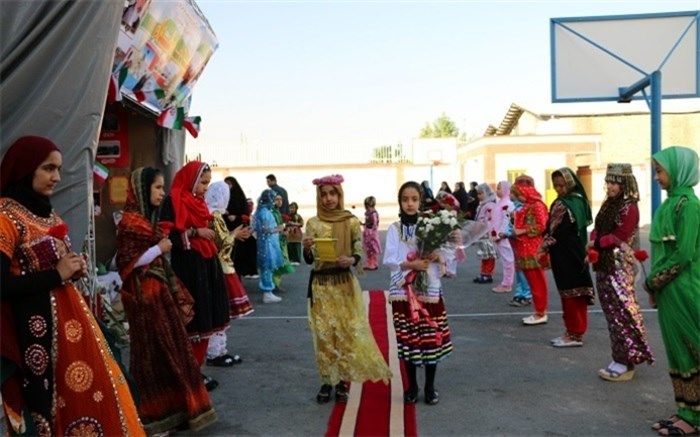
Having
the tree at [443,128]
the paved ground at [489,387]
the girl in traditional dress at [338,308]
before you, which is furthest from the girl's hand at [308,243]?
the tree at [443,128]

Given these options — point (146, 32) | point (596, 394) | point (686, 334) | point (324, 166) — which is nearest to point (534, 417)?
point (596, 394)

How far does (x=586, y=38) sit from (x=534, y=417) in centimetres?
811

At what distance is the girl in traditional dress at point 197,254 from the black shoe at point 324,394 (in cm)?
104

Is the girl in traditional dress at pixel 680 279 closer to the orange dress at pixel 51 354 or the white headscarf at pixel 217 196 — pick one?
the orange dress at pixel 51 354

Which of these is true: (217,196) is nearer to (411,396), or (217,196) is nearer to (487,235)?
(411,396)

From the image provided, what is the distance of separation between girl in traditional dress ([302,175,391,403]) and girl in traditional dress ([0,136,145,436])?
244cm

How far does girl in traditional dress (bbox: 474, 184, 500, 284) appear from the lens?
1169 centimetres

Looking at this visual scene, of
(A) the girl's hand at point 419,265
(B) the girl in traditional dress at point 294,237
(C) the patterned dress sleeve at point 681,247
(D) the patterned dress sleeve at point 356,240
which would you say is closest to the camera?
(C) the patterned dress sleeve at point 681,247

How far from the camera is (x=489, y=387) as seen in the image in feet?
20.1

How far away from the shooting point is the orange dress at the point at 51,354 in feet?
10.6

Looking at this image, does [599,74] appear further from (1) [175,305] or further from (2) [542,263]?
(1) [175,305]

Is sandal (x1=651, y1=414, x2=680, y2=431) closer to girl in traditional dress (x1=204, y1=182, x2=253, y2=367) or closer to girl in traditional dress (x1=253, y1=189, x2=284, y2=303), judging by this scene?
girl in traditional dress (x1=204, y1=182, x2=253, y2=367)

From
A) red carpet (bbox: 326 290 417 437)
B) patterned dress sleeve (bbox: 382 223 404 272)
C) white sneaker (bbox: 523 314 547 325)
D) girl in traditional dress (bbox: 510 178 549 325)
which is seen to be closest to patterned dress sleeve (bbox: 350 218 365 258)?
patterned dress sleeve (bbox: 382 223 404 272)

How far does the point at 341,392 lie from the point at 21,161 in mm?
3419
